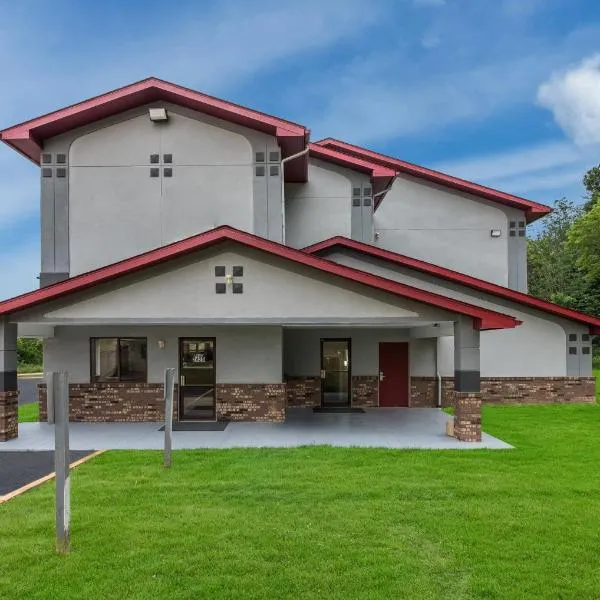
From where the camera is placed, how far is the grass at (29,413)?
642 inches

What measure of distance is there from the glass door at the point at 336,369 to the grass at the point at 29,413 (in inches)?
352

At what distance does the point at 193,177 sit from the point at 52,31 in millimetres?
14990

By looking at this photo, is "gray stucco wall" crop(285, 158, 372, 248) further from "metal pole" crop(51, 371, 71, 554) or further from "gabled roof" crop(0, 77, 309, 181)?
"metal pole" crop(51, 371, 71, 554)

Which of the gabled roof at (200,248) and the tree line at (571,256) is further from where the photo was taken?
the tree line at (571,256)

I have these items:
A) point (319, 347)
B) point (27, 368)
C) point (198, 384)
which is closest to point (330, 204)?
point (319, 347)

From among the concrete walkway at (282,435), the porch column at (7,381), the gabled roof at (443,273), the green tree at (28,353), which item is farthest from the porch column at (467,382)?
the green tree at (28,353)

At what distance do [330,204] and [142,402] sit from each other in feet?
31.2

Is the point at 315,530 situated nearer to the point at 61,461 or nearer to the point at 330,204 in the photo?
the point at 61,461

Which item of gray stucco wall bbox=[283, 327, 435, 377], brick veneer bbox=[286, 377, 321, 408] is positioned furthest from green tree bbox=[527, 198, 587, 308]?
brick veneer bbox=[286, 377, 321, 408]

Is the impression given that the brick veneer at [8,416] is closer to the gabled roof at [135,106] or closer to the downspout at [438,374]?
the gabled roof at [135,106]

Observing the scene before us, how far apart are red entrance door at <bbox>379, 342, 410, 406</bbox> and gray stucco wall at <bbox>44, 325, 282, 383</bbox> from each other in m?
4.91

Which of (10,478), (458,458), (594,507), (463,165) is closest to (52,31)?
(10,478)

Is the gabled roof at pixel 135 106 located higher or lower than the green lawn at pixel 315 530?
higher

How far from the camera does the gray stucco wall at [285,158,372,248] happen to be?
19.9m
